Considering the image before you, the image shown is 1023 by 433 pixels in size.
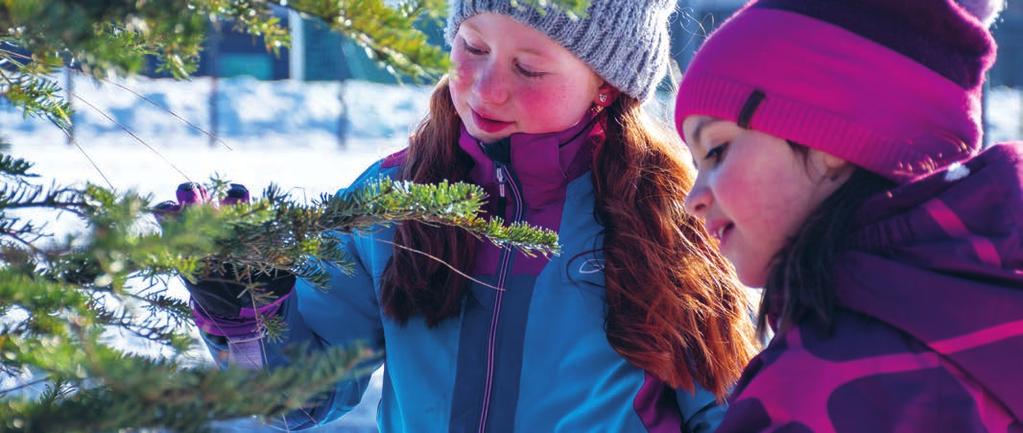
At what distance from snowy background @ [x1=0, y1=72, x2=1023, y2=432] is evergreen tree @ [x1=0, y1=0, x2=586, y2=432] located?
21.2 ft

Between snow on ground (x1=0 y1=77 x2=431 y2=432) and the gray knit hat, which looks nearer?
the gray knit hat

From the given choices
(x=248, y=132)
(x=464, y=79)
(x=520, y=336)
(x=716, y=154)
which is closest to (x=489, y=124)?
(x=464, y=79)

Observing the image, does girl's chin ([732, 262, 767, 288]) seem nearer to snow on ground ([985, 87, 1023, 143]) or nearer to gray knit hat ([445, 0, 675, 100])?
gray knit hat ([445, 0, 675, 100])

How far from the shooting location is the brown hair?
1.77 metres

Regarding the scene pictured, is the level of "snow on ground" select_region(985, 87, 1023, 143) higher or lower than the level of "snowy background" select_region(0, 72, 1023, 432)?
lower

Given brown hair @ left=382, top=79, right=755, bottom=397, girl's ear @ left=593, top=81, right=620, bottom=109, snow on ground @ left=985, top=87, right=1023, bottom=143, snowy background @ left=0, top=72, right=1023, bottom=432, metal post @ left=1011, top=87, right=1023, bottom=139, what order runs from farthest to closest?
1. snow on ground @ left=985, top=87, right=1023, bottom=143
2. metal post @ left=1011, top=87, right=1023, bottom=139
3. snowy background @ left=0, top=72, right=1023, bottom=432
4. girl's ear @ left=593, top=81, right=620, bottom=109
5. brown hair @ left=382, top=79, right=755, bottom=397

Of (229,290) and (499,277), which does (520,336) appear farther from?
(229,290)

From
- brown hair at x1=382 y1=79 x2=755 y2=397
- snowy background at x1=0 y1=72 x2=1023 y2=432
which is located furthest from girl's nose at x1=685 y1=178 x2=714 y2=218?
snowy background at x1=0 y1=72 x2=1023 y2=432

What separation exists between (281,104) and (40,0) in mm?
10655

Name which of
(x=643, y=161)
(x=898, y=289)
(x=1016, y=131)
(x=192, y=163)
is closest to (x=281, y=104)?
(x=192, y=163)

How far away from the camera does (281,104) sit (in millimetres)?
11023

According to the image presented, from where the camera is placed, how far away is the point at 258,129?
10.4 metres

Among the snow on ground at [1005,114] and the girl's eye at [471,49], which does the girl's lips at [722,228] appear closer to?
the girl's eye at [471,49]

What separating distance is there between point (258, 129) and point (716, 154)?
948 centimetres
